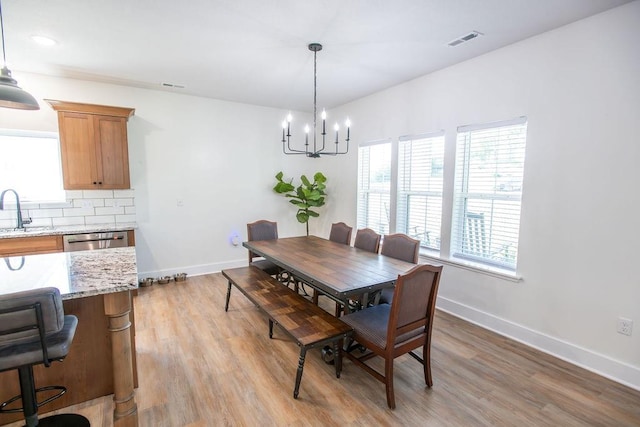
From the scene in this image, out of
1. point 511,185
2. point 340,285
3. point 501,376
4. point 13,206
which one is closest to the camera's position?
point 340,285

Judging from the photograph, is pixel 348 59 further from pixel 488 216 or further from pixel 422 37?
pixel 488 216

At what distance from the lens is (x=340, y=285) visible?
7.17 feet

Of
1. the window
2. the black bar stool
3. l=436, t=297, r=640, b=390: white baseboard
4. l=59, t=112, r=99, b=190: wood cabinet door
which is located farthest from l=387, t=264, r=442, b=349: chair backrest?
the window

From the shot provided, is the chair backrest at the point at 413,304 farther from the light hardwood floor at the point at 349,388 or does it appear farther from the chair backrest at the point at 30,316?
the chair backrest at the point at 30,316

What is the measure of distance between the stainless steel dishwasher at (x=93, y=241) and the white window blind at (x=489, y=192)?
13.4 ft

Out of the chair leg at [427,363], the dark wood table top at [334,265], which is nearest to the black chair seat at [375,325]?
the chair leg at [427,363]

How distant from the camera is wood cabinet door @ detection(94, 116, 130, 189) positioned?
379 cm

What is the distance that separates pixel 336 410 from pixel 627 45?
3.37 m

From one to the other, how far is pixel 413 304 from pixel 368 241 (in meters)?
1.45

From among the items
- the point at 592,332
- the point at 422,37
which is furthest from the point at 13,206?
the point at 592,332

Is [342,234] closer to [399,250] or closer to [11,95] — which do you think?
[399,250]

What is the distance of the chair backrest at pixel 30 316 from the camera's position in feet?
4.13

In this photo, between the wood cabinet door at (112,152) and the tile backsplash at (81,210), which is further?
the wood cabinet door at (112,152)

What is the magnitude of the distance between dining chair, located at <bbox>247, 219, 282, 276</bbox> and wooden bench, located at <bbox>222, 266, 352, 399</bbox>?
44 cm
